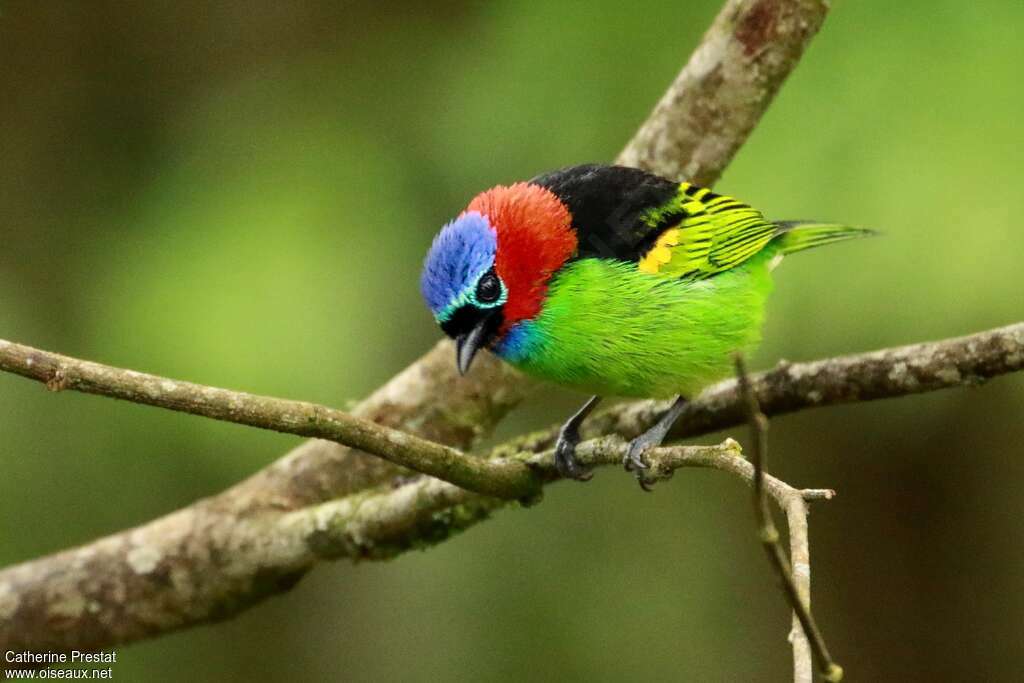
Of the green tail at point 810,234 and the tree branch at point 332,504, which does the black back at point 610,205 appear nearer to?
the tree branch at point 332,504

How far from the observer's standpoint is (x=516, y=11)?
4.79 meters

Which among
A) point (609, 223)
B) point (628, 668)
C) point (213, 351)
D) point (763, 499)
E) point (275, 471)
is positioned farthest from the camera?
point (628, 668)

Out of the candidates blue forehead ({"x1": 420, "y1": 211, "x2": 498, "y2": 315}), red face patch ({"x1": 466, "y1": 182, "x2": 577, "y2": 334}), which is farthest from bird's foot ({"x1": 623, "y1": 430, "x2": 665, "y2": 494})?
blue forehead ({"x1": 420, "y1": 211, "x2": 498, "y2": 315})

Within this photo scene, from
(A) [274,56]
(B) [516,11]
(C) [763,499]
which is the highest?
(A) [274,56]

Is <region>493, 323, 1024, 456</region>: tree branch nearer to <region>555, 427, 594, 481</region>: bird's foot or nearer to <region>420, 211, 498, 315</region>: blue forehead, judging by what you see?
<region>555, 427, 594, 481</region>: bird's foot

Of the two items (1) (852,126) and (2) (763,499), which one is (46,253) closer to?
(1) (852,126)

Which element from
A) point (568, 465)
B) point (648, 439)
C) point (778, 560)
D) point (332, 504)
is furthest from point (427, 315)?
point (778, 560)

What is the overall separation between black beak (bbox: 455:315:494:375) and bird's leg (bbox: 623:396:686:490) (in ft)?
1.66

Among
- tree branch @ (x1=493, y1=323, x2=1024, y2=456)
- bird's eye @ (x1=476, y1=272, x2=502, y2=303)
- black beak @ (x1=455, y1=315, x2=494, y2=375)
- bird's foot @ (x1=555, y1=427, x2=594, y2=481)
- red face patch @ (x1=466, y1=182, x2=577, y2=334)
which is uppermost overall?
red face patch @ (x1=466, y1=182, x2=577, y2=334)

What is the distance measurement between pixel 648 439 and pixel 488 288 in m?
0.66

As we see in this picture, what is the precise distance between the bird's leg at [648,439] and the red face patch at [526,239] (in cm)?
48

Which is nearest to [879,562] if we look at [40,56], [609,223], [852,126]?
[852,126]

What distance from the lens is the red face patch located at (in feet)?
11.4

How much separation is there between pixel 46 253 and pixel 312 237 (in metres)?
1.34
